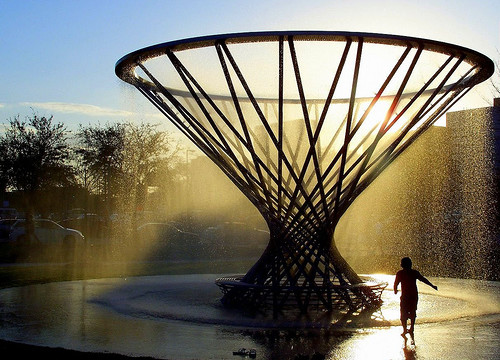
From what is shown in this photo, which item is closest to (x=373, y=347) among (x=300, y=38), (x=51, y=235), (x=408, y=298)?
(x=408, y=298)

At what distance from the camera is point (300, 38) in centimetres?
1277

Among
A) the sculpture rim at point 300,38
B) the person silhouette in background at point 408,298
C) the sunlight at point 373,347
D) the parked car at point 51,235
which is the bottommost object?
the sunlight at point 373,347

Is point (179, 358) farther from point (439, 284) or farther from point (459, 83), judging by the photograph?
point (439, 284)

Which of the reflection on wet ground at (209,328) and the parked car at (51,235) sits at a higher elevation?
the parked car at (51,235)

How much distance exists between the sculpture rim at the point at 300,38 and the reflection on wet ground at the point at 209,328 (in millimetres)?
4868

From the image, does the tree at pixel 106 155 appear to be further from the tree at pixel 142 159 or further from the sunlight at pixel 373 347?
the sunlight at pixel 373 347

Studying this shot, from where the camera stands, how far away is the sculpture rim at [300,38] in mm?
12609

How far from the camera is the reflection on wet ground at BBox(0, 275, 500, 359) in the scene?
1021 cm

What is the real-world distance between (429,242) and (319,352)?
2866cm

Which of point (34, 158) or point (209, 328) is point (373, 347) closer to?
point (209, 328)

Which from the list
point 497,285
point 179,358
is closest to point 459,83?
point 497,285

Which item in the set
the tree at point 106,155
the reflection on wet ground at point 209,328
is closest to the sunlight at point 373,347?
the reflection on wet ground at point 209,328

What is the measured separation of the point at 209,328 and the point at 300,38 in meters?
5.10

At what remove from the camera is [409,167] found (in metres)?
42.8
